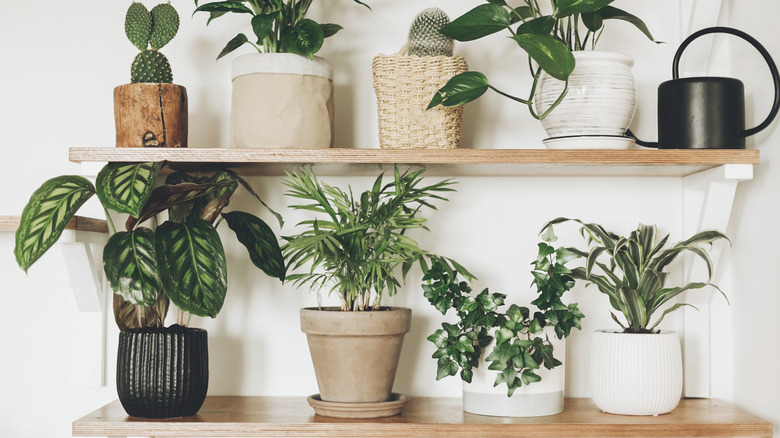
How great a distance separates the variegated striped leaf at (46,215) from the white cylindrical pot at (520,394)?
679 mm

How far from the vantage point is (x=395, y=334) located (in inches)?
48.8

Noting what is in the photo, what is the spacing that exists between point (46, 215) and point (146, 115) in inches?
9.6

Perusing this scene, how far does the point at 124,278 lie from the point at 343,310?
0.36 metres

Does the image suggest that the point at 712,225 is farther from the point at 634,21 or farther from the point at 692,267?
the point at 634,21

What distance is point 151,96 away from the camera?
124 centimetres

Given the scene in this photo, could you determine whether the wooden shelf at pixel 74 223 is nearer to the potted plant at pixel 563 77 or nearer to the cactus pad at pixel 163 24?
the cactus pad at pixel 163 24

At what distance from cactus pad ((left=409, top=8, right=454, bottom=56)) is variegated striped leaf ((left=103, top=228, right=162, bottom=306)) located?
544mm

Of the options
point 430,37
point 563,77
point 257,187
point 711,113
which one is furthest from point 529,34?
point 257,187

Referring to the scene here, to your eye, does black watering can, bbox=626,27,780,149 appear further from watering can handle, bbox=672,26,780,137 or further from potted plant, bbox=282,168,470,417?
potted plant, bbox=282,168,470,417

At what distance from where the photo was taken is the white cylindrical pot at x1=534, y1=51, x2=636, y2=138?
1.24m

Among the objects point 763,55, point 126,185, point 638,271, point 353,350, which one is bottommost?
point 353,350

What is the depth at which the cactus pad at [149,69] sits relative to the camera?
4.14 feet

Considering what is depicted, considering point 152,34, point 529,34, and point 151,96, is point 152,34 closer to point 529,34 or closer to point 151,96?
point 151,96

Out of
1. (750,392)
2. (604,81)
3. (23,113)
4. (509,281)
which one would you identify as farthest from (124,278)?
(750,392)
